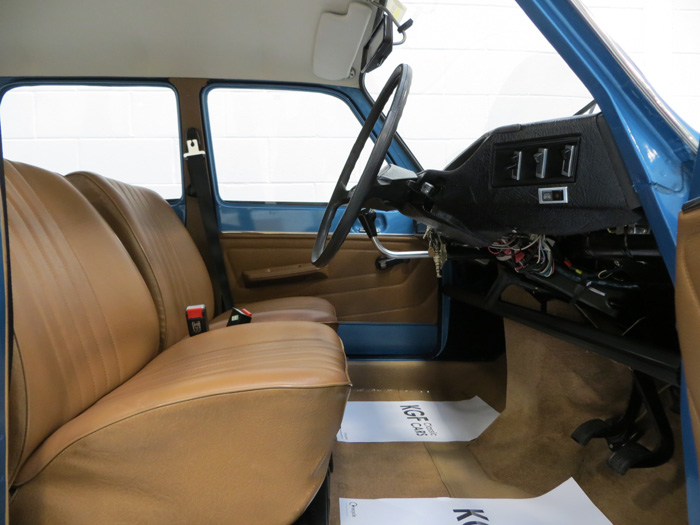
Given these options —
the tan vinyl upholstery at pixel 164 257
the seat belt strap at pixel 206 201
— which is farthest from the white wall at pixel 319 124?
the tan vinyl upholstery at pixel 164 257

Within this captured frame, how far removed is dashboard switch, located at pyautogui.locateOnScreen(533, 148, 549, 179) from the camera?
0.84 m

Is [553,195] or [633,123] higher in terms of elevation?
[633,123]

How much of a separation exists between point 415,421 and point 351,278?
62 cm

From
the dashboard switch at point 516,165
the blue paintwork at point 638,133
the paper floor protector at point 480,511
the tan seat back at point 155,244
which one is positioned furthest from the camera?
the tan seat back at point 155,244

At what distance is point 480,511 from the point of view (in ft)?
3.64

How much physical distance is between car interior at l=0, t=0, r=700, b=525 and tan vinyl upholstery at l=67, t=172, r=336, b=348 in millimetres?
10

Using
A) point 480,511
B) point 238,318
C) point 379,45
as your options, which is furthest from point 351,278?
point 480,511

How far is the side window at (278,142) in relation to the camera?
193cm

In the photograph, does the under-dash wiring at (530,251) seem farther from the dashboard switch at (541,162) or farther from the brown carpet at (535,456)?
the brown carpet at (535,456)

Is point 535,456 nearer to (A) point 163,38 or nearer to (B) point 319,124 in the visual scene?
(B) point 319,124

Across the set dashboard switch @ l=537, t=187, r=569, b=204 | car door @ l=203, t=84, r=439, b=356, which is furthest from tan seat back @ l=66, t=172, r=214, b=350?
dashboard switch @ l=537, t=187, r=569, b=204

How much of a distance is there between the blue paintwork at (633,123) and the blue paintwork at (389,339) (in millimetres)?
1247

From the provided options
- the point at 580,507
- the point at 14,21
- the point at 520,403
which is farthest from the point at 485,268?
the point at 14,21

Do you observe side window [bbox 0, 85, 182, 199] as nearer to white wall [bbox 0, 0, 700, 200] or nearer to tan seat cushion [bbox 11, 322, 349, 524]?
white wall [bbox 0, 0, 700, 200]
